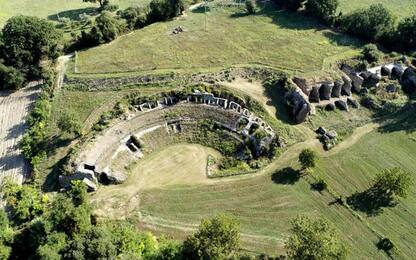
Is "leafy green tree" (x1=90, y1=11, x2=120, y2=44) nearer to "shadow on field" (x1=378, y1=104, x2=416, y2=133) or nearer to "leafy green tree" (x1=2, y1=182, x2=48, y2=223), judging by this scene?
"leafy green tree" (x1=2, y1=182, x2=48, y2=223)

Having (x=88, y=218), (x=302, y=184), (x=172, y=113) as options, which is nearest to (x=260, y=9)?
(x=172, y=113)

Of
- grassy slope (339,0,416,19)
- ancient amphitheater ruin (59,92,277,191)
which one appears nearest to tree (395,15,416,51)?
grassy slope (339,0,416,19)

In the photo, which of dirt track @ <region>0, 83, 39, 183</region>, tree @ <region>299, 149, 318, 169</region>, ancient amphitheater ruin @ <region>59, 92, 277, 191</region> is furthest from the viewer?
dirt track @ <region>0, 83, 39, 183</region>

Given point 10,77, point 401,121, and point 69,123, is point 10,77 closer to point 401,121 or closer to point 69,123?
point 69,123

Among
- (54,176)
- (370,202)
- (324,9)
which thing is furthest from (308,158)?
(324,9)

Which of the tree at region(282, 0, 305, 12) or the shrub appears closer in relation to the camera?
the shrub

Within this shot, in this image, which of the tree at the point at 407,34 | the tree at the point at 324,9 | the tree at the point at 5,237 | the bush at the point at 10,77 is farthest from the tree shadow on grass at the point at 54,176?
the tree at the point at 407,34
